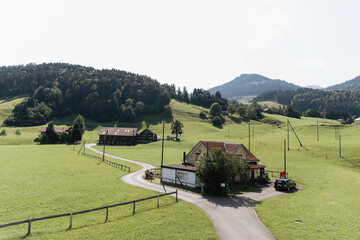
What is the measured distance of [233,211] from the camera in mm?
25719

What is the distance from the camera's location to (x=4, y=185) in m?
33.6

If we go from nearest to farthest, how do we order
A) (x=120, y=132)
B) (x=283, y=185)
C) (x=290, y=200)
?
(x=290, y=200) < (x=283, y=185) < (x=120, y=132)

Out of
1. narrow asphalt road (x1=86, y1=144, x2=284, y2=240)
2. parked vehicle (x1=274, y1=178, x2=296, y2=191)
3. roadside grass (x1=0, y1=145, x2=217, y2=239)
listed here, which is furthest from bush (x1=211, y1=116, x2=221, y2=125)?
roadside grass (x1=0, y1=145, x2=217, y2=239)

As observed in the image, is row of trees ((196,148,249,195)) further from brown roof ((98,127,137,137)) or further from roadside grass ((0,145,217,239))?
brown roof ((98,127,137,137))

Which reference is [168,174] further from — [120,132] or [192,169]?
[120,132]

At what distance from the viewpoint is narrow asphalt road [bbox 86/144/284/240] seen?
64.8 feet

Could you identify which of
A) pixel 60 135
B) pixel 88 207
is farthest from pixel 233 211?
pixel 60 135

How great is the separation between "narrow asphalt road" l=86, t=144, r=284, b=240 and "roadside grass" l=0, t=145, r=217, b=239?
134cm

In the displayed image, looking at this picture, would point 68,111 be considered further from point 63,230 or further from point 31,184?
point 63,230

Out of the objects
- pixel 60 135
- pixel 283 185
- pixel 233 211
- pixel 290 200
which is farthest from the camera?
pixel 60 135

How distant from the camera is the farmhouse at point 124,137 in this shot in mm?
114050

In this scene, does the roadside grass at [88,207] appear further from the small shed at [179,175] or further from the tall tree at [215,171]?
the small shed at [179,175]

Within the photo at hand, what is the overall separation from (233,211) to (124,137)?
95.4 m

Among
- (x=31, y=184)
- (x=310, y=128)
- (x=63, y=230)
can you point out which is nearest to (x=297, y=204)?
(x=63, y=230)
